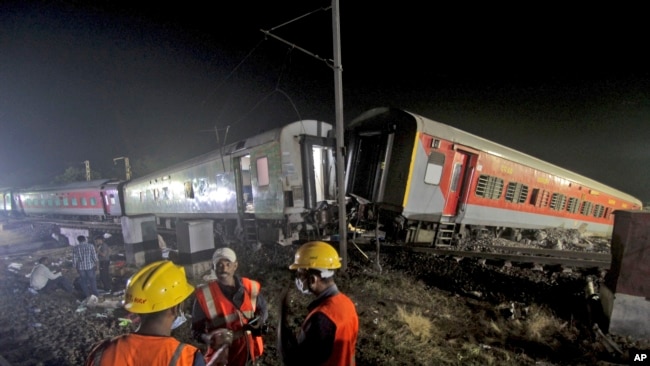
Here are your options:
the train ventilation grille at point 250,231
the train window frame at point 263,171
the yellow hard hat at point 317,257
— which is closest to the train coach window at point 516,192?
the train window frame at point 263,171

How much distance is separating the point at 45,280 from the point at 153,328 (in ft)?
25.8

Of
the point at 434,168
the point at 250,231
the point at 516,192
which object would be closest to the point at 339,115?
the point at 434,168

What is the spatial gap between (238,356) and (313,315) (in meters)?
1.32

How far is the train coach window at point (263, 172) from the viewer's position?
8.59m

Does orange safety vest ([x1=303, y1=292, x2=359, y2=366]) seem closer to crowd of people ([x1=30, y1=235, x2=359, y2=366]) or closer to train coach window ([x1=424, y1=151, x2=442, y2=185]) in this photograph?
crowd of people ([x1=30, y1=235, x2=359, y2=366])

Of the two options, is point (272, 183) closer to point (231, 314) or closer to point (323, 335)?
point (231, 314)

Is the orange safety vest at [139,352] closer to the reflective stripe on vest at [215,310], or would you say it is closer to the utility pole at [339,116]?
the reflective stripe on vest at [215,310]

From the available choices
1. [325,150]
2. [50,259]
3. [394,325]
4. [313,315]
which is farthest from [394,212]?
[50,259]

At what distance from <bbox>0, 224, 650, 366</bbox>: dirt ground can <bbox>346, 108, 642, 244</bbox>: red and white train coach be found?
1452mm

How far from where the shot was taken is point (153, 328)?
1673mm

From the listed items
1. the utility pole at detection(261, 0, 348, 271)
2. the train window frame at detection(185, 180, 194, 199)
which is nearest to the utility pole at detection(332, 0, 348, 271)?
the utility pole at detection(261, 0, 348, 271)

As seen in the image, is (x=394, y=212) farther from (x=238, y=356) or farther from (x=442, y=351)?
(x=238, y=356)

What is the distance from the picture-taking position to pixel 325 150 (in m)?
9.10

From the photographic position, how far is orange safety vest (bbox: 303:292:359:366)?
5.78ft
